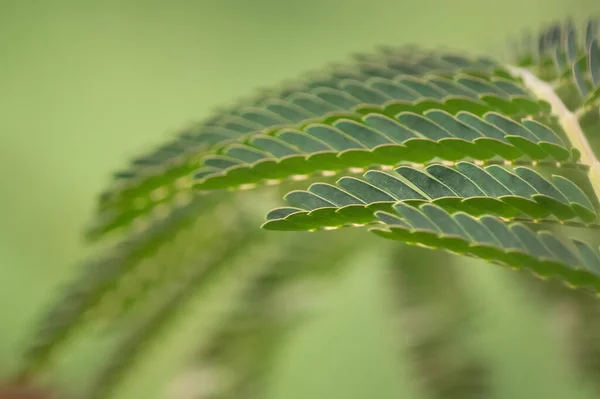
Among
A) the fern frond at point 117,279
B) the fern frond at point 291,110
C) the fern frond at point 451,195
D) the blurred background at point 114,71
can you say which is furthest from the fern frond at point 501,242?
the blurred background at point 114,71

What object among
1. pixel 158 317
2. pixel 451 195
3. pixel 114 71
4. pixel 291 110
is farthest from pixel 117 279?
pixel 114 71

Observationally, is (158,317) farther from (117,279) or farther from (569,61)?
(569,61)

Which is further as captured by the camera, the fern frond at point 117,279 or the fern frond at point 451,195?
the fern frond at point 117,279

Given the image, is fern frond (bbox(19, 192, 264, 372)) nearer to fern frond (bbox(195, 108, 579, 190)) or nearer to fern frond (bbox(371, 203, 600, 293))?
fern frond (bbox(195, 108, 579, 190))

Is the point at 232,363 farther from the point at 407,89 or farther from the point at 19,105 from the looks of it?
the point at 19,105

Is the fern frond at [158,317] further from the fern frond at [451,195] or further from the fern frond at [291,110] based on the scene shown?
the fern frond at [451,195]

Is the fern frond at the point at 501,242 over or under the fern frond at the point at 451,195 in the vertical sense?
under

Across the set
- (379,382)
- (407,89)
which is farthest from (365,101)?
(379,382)

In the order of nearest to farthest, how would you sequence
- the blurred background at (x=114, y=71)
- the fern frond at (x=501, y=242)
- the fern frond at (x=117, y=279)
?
the fern frond at (x=501, y=242) < the fern frond at (x=117, y=279) < the blurred background at (x=114, y=71)
